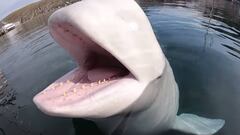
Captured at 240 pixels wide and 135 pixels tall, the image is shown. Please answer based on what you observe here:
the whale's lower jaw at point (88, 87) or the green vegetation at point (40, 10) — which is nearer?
the whale's lower jaw at point (88, 87)

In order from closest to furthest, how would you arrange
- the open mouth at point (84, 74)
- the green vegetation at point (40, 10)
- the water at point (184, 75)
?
the open mouth at point (84, 74) < the water at point (184, 75) < the green vegetation at point (40, 10)

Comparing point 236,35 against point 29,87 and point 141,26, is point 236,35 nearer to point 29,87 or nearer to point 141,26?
point 29,87

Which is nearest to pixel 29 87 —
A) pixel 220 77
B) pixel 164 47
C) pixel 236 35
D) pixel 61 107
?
pixel 164 47

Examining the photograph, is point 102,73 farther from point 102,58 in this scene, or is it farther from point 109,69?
point 102,58

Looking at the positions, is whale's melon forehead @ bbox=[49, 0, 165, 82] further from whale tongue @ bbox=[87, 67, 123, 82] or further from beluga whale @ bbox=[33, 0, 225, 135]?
whale tongue @ bbox=[87, 67, 123, 82]

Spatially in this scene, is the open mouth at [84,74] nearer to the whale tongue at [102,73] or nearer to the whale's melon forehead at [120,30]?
the whale tongue at [102,73]

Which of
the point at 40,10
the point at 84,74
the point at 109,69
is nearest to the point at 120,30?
the point at 109,69

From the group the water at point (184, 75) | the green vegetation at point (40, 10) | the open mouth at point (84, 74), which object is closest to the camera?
the open mouth at point (84, 74)

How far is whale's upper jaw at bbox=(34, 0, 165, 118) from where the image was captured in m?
3.87

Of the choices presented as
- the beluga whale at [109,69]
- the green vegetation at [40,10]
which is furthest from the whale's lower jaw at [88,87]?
the green vegetation at [40,10]

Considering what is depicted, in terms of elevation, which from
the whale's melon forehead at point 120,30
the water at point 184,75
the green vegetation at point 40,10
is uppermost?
the whale's melon forehead at point 120,30

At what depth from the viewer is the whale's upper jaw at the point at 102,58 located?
152 inches

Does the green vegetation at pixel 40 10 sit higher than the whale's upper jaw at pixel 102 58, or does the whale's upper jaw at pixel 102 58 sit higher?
the whale's upper jaw at pixel 102 58

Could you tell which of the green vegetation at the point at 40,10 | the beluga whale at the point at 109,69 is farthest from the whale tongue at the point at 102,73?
the green vegetation at the point at 40,10
